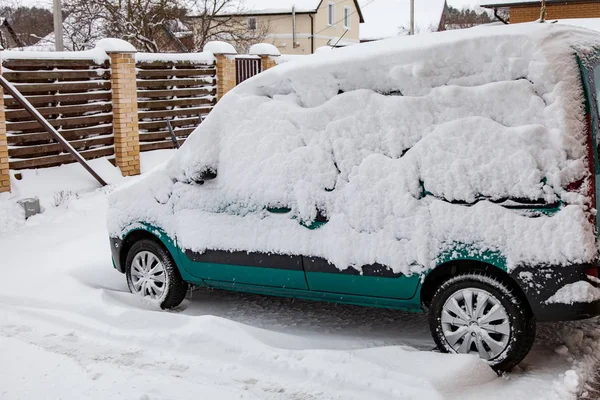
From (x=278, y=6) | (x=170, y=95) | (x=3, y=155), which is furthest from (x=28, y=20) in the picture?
(x=3, y=155)

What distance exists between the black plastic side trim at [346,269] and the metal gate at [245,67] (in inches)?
421

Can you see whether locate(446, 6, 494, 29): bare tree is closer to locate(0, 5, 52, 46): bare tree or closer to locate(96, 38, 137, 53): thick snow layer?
locate(0, 5, 52, 46): bare tree

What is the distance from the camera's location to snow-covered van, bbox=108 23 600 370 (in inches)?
163

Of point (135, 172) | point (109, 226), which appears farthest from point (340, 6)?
point (109, 226)

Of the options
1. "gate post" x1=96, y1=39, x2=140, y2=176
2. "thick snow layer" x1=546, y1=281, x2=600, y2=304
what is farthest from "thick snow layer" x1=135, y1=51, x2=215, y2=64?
"thick snow layer" x1=546, y1=281, x2=600, y2=304

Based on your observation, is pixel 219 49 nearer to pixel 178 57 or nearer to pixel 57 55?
pixel 178 57

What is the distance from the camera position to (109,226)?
20.3 ft

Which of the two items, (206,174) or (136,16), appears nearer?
A: (206,174)

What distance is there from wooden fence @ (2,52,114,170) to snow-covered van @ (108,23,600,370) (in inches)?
212

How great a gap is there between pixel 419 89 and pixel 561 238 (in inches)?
54.7

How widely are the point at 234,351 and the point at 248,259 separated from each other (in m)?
0.83

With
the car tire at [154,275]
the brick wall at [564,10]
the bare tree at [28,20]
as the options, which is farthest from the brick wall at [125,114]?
the bare tree at [28,20]

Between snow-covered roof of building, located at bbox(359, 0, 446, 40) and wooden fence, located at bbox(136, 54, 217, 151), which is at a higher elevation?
snow-covered roof of building, located at bbox(359, 0, 446, 40)

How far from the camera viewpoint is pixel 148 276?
5.96 meters
